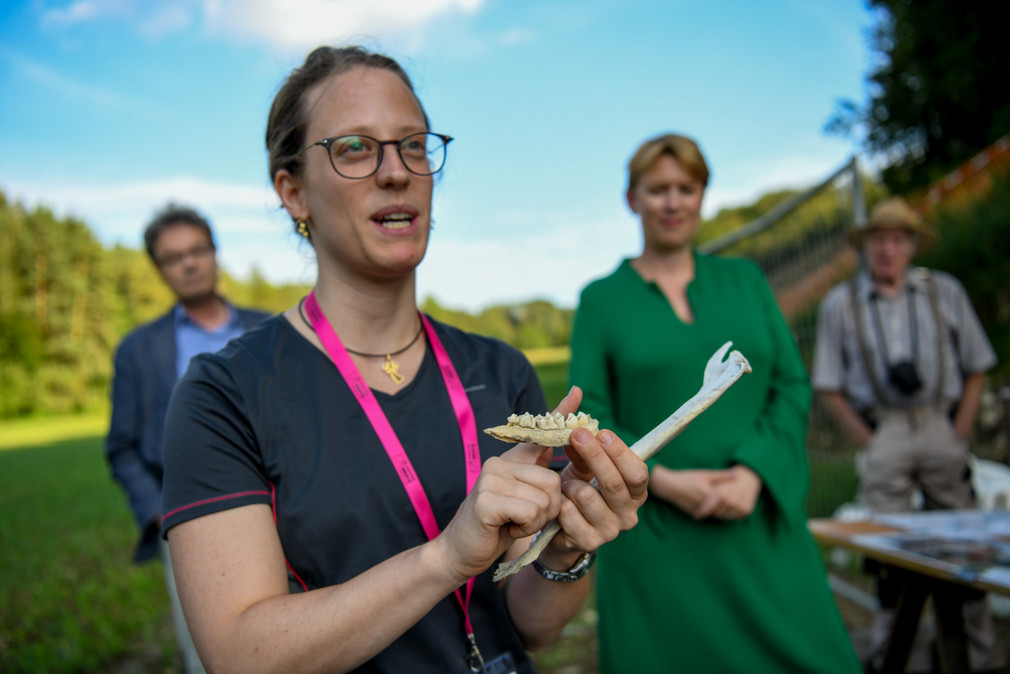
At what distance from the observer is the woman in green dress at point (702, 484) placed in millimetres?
2754

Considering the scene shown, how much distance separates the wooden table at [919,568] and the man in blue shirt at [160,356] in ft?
11.1

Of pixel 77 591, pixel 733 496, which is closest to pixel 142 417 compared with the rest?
pixel 733 496

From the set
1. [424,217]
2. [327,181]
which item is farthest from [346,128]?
[424,217]

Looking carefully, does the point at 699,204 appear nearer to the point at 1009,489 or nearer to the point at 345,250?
the point at 345,250

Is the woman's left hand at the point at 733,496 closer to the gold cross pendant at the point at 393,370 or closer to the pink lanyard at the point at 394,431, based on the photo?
the pink lanyard at the point at 394,431

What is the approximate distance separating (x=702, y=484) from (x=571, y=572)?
1.31m

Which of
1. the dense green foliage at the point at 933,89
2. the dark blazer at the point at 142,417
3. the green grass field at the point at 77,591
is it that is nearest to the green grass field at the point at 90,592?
the green grass field at the point at 77,591

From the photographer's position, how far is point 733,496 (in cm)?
271

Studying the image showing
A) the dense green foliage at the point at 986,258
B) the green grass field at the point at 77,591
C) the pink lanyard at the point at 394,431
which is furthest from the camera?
the dense green foliage at the point at 986,258

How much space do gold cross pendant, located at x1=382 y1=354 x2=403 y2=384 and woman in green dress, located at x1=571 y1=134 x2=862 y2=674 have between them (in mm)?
1336

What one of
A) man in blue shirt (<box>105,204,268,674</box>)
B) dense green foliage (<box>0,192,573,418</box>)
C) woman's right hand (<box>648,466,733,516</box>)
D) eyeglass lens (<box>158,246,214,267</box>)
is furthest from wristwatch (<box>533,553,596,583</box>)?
dense green foliage (<box>0,192,573,418</box>)

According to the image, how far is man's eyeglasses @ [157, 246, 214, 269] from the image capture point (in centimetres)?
400

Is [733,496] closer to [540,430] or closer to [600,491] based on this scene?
[600,491]

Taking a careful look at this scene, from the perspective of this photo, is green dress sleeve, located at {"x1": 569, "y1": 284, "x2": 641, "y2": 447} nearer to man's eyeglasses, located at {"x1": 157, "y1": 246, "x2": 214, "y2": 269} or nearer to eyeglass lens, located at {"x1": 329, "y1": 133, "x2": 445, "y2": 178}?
eyeglass lens, located at {"x1": 329, "y1": 133, "x2": 445, "y2": 178}
